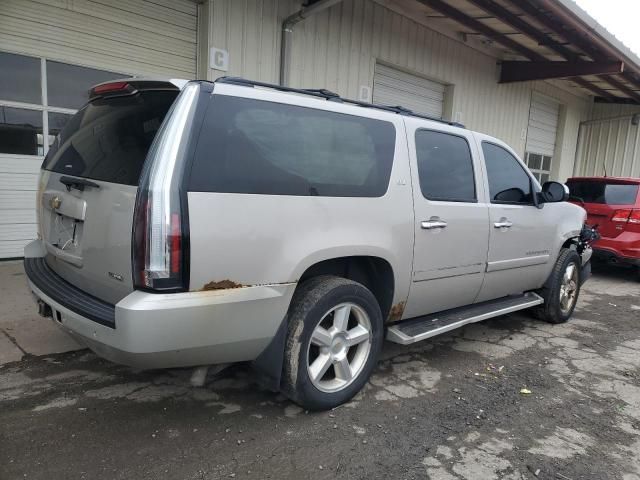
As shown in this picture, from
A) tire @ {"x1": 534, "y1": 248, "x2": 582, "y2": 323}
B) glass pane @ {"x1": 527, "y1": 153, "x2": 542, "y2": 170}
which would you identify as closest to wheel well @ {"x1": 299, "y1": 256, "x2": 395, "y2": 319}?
tire @ {"x1": 534, "y1": 248, "x2": 582, "y2": 323}

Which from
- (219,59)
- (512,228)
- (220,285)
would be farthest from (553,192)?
(219,59)

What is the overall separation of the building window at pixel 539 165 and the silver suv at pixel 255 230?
40.6 ft

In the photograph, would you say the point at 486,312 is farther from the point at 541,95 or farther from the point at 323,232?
the point at 541,95

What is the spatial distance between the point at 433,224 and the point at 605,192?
6130 mm

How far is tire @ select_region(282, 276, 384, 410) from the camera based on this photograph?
2.90 m

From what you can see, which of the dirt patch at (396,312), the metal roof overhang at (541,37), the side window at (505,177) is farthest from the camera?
the metal roof overhang at (541,37)

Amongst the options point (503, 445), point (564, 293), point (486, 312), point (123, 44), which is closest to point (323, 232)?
point (503, 445)

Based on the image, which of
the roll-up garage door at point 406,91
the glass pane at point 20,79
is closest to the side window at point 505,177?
the glass pane at point 20,79

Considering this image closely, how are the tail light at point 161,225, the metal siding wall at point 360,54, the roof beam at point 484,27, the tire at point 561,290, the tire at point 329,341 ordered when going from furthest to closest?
the roof beam at point 484,27, the metal siding wall at point 360,54, the tire at point 561,290, the tire at point 329,341, the tail light at point 161,225

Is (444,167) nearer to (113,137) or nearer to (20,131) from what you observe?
(113,137)

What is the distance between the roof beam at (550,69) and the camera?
1111 centimetres

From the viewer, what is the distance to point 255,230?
2600 mm

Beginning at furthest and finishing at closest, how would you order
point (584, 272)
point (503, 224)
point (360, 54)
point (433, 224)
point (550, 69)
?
point (550, 69) → point (360, 54) → point (584, 272) → point (503, 224) → point (433, 224)

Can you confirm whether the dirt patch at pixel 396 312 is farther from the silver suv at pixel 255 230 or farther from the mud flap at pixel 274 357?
the mud flap at pixel 274 357
